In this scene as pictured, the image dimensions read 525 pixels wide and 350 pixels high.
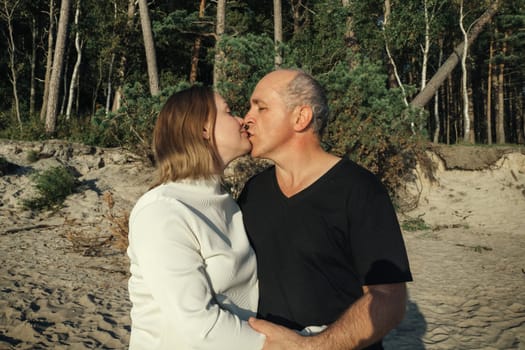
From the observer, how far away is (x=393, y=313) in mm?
1585

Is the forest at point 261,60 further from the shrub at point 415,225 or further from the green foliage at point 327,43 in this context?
the shrub at point 415,225

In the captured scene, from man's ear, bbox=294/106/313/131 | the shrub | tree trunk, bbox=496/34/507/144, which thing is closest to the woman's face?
man's ear, bbox=294/106/313/131

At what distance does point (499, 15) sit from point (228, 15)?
15714 millimetres

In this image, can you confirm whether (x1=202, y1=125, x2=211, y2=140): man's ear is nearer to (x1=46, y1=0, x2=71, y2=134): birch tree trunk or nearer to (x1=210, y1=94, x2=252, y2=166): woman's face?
(x1=210, y1=94, x2=252, y2=166): woman's face

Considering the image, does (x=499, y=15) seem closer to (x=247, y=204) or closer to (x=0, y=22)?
(x=247, y=204)

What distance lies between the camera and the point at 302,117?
2.20 m

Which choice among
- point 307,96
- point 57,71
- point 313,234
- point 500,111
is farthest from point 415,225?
point 500,111

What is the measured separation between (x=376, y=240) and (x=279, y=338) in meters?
0.55

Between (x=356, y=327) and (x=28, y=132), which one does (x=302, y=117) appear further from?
(x=28, y=132)

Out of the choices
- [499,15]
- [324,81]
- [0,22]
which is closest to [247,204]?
[324,81]

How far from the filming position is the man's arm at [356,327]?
1.48m

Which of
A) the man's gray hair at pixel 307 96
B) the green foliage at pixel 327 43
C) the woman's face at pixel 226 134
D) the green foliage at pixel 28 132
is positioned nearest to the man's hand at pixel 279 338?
the woman's face at pixel 226 134

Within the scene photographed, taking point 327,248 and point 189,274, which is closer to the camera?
point 189,274

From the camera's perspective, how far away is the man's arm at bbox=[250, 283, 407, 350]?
1.48 meters
